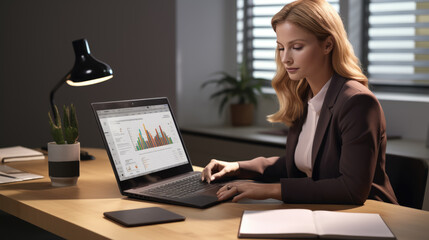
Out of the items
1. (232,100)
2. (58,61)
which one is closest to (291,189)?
(232,100)

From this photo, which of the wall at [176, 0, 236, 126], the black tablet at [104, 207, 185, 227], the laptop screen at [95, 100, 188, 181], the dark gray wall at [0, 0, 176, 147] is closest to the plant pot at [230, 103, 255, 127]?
the wall at [176, 0, 236, 126]

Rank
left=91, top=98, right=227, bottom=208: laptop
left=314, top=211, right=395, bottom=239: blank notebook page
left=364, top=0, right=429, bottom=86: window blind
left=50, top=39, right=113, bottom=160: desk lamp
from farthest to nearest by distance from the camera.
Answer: left=364, top=0, right=429, bottom=86: window blind → left=50, top=39, right=113, bottom=160: desk lamp → left=91, top=98, right=227, bottom=208: laptop → left=314, top=211, right=395, bottom=239: blank notebook page

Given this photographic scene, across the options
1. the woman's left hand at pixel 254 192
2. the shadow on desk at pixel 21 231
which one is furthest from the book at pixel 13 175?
the woman's left hand at pixel 254 192

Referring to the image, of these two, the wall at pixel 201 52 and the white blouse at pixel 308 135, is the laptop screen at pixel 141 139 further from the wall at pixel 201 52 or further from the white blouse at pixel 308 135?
the wall at pixel 201 52

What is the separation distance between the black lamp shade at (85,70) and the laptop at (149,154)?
14.1 inches

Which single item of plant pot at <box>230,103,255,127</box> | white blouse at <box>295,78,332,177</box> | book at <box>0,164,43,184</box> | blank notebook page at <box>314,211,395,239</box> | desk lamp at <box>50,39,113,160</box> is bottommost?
plant pot at <box>230,103,255,127</box>

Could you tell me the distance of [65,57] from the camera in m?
4.48

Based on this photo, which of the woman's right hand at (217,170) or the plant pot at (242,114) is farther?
the plant pot at (242,114)

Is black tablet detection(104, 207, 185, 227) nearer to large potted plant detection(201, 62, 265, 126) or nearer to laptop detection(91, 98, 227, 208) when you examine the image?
laptop detection(91, 98, 227, 208)

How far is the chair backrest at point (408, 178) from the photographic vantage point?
5.89 feet

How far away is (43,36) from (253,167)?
2907 mm

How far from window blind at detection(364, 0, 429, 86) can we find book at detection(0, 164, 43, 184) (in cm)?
237

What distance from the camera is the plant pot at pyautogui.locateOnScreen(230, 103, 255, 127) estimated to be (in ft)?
13.7

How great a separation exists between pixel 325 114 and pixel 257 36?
2.61 m
